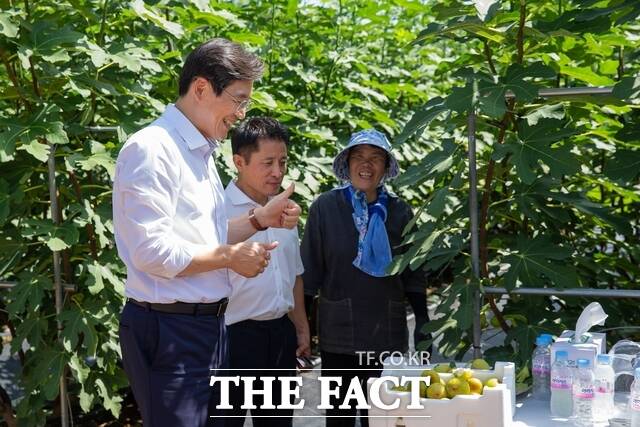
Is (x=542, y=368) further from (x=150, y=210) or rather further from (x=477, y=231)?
(x=150, y=210)

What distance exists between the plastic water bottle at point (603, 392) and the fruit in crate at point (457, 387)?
0.44 metres

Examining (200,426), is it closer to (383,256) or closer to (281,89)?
(383,256)

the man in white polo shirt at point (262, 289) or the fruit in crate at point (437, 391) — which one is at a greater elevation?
the man in white polo shirt at point (262, 289)

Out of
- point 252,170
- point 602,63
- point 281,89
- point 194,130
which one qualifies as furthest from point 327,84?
point 194,130

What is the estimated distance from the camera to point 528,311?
Result: 411cm

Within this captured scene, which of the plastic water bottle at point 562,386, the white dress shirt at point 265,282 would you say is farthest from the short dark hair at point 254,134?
the plastic water bottle at point 562,386

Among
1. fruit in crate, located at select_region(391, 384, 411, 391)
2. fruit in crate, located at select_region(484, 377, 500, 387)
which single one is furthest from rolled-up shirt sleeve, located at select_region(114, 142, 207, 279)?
fruit in crate, located at select_region(484, 377, 500, 387)

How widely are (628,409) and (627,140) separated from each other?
1.21 metres

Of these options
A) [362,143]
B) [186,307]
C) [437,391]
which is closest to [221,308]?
[186,307]

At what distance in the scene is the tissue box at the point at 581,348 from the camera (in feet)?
10.1

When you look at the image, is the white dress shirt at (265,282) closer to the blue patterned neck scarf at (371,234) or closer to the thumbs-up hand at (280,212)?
the blue patterned neck scarf at (371,234)

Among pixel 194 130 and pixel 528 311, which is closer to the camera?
pixel 194 130

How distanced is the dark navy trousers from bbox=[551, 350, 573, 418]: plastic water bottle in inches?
45.6

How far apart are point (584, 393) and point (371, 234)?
1.44m
